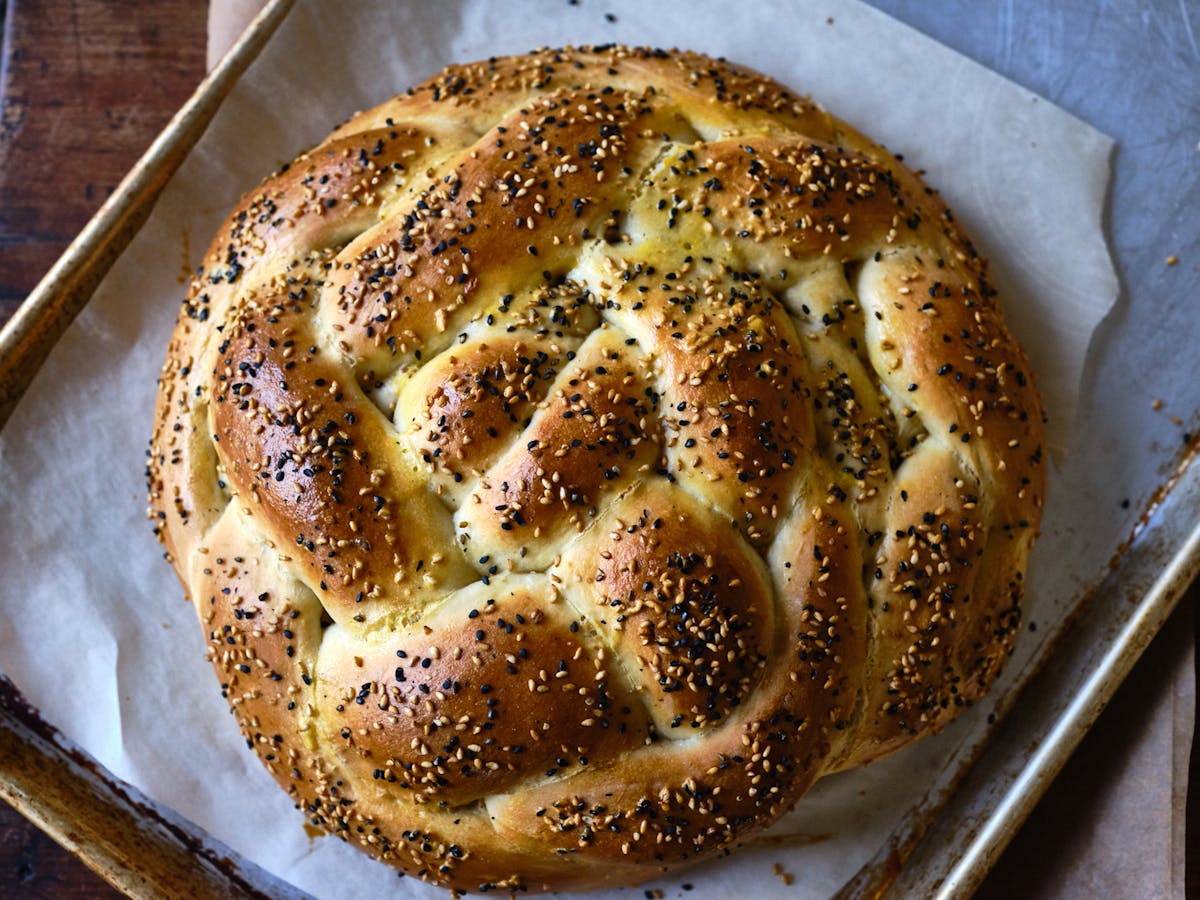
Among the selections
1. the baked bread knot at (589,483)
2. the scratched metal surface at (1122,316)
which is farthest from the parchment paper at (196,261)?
the baked bread knot at (589,483)

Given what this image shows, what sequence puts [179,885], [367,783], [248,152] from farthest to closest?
[248,152] < [179,885] < [367,783]

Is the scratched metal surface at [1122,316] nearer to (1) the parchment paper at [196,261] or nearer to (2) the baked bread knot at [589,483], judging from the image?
(1) the parchment paper at [196,261]

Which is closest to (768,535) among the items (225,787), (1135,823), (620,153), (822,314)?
(822,314)

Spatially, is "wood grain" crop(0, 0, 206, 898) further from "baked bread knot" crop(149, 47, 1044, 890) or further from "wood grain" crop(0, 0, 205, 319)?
"baked bread knot" crop(149, 47, 1044, 890)

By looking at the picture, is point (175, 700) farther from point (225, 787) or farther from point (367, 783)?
point (367, 783)

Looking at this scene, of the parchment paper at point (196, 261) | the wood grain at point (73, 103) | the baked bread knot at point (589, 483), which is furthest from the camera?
the wood grain at point (73, 103)
